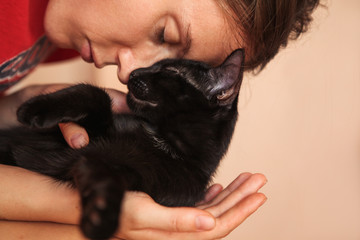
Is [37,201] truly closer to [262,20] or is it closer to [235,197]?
[235,197]

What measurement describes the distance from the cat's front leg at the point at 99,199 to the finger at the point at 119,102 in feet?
1.33

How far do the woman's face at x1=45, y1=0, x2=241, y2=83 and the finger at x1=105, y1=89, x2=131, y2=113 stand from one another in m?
0.09

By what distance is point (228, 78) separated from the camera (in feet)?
2.70

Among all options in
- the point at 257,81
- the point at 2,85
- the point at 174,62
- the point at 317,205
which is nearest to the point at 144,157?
the point at 174,62

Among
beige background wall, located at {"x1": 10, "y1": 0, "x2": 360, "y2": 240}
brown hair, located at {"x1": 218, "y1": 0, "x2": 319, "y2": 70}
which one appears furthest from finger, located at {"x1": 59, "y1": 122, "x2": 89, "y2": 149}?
beige background wall, located at {"x1": 10, "y1": 0, "x2": 360, "y2": 240}

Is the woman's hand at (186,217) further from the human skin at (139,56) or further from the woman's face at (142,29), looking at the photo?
the woman's face at (142,29)

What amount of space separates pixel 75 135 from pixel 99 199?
0.94 feet

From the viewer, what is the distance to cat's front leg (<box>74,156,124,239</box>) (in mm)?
510

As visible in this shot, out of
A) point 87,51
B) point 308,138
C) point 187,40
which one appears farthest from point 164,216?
point 308,138

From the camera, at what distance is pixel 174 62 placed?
863mm

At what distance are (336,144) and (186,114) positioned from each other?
1.01 metres

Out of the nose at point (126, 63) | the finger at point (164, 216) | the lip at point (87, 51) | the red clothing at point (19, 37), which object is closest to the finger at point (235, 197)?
the finger at point (164, 216)

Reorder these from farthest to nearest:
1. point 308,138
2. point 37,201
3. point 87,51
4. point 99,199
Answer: point 308,138 → point 87,51 → point 37,201 → point 99,199

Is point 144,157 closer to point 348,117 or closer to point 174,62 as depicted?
point 174,62
